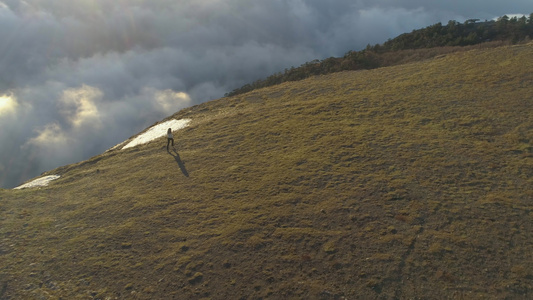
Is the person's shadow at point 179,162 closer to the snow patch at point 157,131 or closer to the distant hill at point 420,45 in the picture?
the snow patch at point 157,131

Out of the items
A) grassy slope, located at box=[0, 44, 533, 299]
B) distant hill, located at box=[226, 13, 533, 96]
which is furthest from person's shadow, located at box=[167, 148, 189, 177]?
distant hill, located at box=[226, 13, 533, 96]

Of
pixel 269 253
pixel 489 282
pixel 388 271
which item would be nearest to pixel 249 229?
pixel 269 253

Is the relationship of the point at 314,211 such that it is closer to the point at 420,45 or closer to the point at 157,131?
the point at 157,131

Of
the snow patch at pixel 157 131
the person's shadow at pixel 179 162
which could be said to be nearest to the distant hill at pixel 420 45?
the snow patch at pixel 157 131

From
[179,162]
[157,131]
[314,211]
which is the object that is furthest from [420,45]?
[314,211]

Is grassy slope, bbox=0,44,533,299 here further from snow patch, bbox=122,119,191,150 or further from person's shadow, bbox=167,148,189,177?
snow patch, bbox=122,119,191,150
